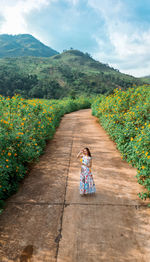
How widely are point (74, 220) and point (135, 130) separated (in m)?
3.12

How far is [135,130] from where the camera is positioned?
477 cm

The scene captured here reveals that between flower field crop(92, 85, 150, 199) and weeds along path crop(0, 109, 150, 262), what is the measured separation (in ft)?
1.48

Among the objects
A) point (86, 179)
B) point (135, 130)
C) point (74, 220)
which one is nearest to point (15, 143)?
point (86, 179)

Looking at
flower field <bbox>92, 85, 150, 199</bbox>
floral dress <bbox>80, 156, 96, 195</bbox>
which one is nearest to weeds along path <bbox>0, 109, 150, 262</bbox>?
floral dress <bbox>80, 156, 96, 195</bbox>

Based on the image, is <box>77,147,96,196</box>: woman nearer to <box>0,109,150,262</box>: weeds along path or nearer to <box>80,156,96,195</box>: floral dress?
<box>80,156,96,195</box>: floral dress

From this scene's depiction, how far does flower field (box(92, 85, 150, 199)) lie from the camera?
339 centimetres

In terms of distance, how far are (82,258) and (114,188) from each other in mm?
1687

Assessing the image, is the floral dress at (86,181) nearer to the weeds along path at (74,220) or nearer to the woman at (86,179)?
the woman at (86,179)

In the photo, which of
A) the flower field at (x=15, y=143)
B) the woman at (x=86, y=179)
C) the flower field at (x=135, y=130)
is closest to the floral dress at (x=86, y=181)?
the woman at (x=86, y=179)

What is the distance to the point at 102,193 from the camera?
341 centimetres

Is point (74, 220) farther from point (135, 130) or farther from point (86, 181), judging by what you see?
point (135, 130)

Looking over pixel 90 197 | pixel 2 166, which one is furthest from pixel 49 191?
pixel 2 166

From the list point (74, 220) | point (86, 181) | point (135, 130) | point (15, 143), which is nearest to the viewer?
point (74, 220)

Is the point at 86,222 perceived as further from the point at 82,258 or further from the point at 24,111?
the point at 24,111
